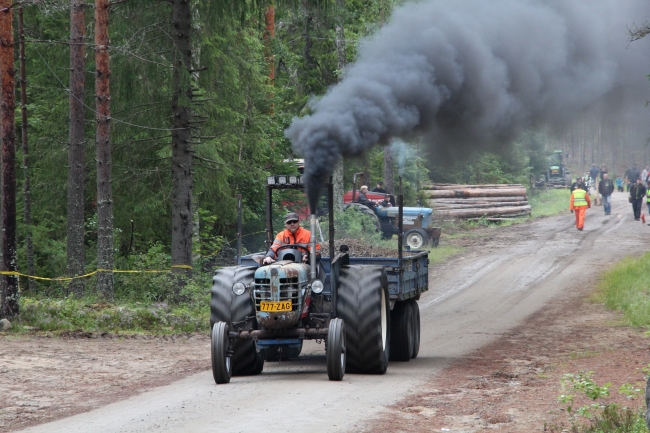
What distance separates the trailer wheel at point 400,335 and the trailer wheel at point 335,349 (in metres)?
2.72

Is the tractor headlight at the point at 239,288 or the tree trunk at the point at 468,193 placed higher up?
the tree trunk at the point at 468,193

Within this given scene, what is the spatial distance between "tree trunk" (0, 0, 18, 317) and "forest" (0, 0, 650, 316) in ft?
0.07

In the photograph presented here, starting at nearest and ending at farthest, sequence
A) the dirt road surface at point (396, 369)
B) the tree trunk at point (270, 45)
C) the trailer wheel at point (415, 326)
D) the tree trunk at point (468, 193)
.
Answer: the dirt road surface at point (396, 369) < the trailer wheel at point (415, 326) < the tree trunk at point (270, 45) < the tree trunk at point (468, 193)

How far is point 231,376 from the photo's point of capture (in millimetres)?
10578

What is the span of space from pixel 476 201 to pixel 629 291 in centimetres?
1939

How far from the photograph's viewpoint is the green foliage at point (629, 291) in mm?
15852

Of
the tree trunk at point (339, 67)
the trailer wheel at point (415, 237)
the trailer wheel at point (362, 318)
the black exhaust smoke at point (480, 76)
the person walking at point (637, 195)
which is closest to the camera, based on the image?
the trailer wheel at point (362, 318)

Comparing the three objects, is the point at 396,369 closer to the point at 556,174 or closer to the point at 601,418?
the point at 601,418

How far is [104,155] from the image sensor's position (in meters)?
17.8

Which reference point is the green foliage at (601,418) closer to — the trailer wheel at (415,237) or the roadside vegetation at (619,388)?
the roadside vegetation at (619,388)

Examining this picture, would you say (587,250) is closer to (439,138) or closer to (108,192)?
(439,138)

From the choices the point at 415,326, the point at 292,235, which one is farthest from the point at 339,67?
the point at 292,235

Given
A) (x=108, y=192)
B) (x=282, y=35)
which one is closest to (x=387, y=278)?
(x=108, y=192)

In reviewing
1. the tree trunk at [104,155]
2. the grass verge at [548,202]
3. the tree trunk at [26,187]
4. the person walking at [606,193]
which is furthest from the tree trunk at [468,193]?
the tree trunk at [104,155]
